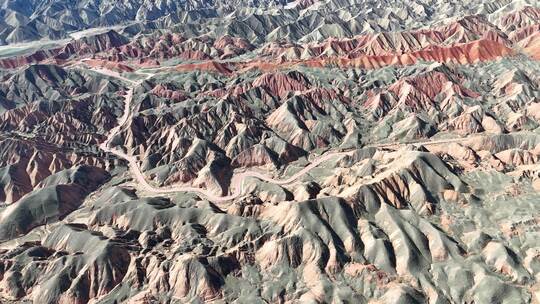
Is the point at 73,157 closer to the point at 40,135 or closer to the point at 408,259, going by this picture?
the point at 40,135

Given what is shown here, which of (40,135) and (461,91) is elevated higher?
(40,135)

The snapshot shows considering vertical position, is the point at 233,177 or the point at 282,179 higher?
the point at 233,177

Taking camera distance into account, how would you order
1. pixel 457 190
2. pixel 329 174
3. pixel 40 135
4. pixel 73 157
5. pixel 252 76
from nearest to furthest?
pixel 457 190, pixel 329 174, pixel 73 157, pixel 40 135, pixel 252 76

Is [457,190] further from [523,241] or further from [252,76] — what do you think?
[252,76]

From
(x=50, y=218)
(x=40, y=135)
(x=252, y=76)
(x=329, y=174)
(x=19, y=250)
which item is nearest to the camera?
(x=19, y=250)

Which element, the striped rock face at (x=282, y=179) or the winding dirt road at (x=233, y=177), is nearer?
the striped rock face at (x=282, y=179)

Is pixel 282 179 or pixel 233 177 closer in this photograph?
pixel 282 179

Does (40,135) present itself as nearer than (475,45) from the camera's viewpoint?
Yes

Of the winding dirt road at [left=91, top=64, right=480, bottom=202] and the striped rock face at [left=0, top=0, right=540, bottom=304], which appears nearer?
the striped rock face at [left=0, top=0, right=540, bottom=304]

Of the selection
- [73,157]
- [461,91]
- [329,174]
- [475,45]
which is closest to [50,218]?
[73,157]

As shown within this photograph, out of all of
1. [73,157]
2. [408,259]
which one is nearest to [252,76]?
[73,157]
